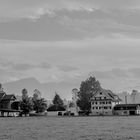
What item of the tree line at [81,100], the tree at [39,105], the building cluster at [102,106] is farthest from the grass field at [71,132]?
the building cluster at [102,106]

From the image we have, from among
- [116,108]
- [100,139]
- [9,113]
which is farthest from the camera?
[116,108]

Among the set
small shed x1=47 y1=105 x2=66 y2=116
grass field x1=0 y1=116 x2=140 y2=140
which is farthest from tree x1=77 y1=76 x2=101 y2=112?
grass field x1=0 y1=116 x2=140 y2=140

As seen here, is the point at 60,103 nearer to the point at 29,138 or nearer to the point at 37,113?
the point at 37,113

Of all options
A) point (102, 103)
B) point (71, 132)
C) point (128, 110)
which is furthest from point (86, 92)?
point (71, 132)

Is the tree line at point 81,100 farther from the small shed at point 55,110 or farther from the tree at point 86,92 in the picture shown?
the small shed at point 55,110

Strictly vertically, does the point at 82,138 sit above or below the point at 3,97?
below

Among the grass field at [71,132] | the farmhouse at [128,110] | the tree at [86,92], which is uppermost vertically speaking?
the tree at [86,92]

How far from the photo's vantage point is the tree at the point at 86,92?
14350cm

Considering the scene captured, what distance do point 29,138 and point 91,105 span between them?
117m

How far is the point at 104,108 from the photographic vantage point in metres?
154

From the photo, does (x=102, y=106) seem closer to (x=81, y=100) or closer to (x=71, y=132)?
(x=81, y=100)

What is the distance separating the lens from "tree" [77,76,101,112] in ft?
471

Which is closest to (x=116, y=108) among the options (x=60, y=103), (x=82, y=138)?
(x=60, y=103)

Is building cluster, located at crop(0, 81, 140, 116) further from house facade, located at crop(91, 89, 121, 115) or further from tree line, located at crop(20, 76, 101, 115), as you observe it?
tree line, located at crop(20, 76, 101, 115)
